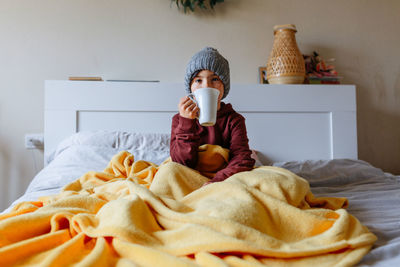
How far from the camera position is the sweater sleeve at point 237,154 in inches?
35.9

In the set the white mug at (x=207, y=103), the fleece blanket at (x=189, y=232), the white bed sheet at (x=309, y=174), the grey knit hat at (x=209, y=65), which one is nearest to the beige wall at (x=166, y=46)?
the white bed sheet at (x=309, y=174)

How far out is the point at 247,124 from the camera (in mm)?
1819

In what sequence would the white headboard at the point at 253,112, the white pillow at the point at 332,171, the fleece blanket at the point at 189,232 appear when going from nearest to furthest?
the fleece blanket at the point at 189,232 → the white pillow at the point at 332,171 → the white headboard at the point at 253,112

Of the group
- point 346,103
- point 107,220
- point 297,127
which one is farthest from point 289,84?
point 107,220

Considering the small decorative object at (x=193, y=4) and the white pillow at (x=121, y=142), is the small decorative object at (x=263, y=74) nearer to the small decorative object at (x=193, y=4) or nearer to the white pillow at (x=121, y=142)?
the small decorative object at (x=193, y=4)

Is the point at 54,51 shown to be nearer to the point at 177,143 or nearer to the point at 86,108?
the point at 86,108

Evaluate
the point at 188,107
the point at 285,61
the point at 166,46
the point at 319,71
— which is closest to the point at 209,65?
the point at 188,107

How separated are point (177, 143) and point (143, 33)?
3.97 feet

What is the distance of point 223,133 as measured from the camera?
3.57ft

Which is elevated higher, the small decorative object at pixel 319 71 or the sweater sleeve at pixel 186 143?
the small decorative object at pixel 319 71

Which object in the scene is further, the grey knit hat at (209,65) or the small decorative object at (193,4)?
the small decorative object at (193,4)

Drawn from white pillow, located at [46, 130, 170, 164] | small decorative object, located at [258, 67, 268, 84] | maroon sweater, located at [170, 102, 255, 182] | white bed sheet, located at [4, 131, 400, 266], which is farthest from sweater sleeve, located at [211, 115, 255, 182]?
small decorative object, located at [258, 67, 268, 84]

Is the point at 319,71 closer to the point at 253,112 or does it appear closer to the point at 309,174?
the point at 253,112

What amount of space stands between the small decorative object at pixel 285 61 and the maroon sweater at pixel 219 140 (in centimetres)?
85
